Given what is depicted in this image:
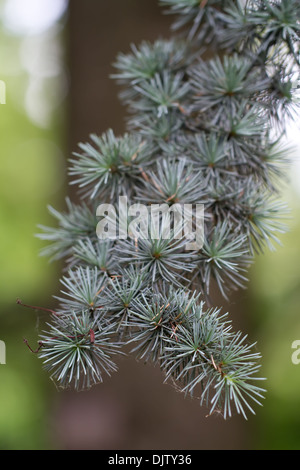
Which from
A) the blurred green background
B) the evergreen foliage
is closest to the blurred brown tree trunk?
the blurred green background

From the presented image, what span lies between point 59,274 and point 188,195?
0.88 meters

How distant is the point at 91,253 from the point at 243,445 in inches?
37.0

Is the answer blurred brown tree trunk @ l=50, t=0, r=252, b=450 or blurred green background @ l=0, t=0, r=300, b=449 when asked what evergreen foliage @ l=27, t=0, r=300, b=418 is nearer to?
blurred green background @ l=0, t=0, r=300, b=449

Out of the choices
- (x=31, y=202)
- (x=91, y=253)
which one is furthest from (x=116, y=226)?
(x=31, y=202)

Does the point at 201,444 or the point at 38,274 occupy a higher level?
the point at 38,274

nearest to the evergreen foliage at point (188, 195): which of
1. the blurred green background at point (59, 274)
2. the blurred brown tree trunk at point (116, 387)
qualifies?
the blurred green background at point (59, 274)

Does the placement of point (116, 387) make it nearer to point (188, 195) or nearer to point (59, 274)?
point (59, 274)

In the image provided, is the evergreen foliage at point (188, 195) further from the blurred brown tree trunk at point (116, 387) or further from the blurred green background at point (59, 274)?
the blurred brown tree trunk at point (116, 387)

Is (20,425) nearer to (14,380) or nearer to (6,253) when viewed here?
(14,380)

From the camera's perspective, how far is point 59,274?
128 centimetres

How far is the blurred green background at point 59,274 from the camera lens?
1055 millimetres

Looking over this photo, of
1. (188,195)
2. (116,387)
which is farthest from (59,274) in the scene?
(188,195)

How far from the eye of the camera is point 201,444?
105 centimetres

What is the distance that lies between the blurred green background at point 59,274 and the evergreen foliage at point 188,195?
9 cm
